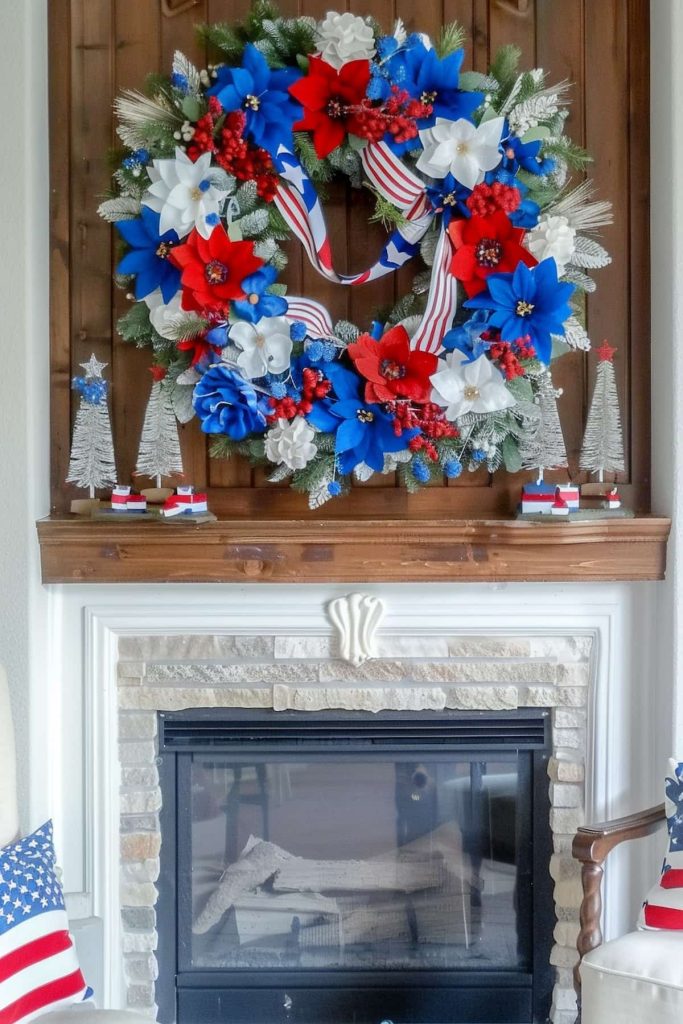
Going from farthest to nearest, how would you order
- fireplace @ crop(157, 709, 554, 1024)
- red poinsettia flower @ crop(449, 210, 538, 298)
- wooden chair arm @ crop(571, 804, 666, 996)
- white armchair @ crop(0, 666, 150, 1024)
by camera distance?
1. fireplace @ crop(157, 709, 554, 1024)
2. red poinsettia flower @ crop(449, 210, 538, 298)
3. wooden chair arm @ crop(571, 804, 666, 996)
4. white armchair @ crop(0, 666, 150, 1024)

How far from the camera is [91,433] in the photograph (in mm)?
2189

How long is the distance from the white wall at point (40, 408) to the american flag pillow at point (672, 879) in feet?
0.63

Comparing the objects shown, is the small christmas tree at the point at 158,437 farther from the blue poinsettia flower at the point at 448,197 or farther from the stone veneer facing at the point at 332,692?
the blue poinsettia flower at the point at 448,197

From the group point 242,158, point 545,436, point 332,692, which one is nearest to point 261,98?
point 242,158

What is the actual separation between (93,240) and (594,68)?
129 cm

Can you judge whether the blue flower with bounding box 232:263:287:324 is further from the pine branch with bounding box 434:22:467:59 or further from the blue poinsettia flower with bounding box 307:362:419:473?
the pine branch with bounding box 434:22:467:59

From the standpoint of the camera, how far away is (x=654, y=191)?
7.25 ft

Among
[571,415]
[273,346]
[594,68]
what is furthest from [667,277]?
[273,346]

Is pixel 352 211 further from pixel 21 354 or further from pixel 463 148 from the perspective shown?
pixel 21 354

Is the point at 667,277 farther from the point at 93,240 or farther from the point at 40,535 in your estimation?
the point at 40,535

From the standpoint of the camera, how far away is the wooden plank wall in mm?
2236

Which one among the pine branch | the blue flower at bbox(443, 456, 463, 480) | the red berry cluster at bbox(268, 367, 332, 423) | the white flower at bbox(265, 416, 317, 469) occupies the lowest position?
the blue flower at bbox(443, 456, 463, 480)

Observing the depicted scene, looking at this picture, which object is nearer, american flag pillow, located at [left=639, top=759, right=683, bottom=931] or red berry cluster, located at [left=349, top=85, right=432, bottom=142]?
american flag pillow, located at [left=639, top=759, right=683, bottom=931]

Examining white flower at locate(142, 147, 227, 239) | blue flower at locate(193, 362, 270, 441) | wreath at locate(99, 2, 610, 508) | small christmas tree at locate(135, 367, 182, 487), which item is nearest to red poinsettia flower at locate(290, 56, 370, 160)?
wreath at locate(99, 2, 610, 508)
